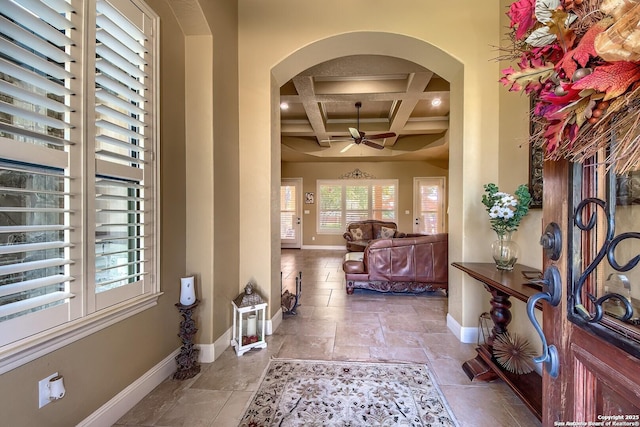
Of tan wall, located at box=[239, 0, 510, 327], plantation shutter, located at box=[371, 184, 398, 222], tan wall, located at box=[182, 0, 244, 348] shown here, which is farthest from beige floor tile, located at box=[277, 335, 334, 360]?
plantation shutter, located at box=[371, 184, 398, 222]

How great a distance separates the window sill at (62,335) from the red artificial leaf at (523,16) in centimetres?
204

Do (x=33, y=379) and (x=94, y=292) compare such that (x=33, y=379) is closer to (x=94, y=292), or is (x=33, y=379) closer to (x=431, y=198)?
(x=94, y=292)

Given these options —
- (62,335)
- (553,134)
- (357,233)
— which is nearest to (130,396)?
(62,335)

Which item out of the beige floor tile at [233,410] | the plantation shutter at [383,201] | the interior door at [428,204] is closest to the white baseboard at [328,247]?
the plantation shutter at [383,201]

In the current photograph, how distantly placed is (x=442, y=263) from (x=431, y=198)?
5.00 meters

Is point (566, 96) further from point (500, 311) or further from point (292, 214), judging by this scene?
point (292, 214)

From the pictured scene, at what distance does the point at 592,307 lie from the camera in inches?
26.1

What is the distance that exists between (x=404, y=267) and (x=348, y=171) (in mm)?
5146

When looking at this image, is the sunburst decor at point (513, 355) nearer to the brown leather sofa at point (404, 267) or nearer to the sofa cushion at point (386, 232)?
the brown leather sofa at point (404, 267)

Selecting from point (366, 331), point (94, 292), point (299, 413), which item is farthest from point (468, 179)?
point (94, 292)

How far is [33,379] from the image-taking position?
1.12 meters

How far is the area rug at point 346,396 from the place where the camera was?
1534mm

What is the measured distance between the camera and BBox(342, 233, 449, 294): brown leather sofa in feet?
12.4

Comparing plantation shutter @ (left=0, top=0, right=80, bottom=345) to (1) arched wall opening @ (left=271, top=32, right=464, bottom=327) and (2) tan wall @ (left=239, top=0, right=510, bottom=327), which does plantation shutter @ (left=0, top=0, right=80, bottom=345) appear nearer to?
(2) tan wall @ (left=239, top=0, right=510, bottom=327)
